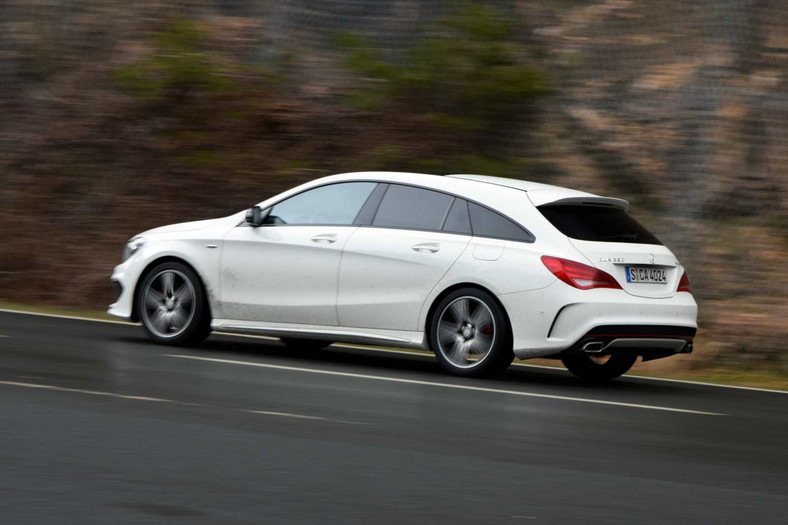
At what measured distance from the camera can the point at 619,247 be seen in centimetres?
1045

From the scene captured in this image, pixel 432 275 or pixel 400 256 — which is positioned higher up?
pixel 400 256

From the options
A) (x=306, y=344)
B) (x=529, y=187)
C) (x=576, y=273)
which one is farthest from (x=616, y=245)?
(x=306, y=344)

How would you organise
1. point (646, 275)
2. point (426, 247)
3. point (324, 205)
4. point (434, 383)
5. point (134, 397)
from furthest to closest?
1. point (324, 205)
2. point (426, 247)
3. point (646, 275)
4. point (434, 383)
5. point (134, 397)

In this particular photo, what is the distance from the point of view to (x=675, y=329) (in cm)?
1048

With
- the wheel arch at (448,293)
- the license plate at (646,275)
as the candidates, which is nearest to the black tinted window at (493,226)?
the wheel arch at (448,293)

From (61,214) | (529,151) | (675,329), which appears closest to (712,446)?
(675,329)

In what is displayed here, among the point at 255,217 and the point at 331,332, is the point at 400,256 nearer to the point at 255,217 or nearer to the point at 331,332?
the point at 331,332

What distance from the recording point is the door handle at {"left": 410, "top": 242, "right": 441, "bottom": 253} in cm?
1066

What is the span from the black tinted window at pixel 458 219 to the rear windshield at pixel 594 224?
0.61 metres

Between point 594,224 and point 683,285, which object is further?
point 683,285

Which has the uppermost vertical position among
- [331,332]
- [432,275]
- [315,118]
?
[315,118]

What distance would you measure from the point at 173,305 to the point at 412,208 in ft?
7.74

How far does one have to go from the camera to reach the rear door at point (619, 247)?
1030 cm

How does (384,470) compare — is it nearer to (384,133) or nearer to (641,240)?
(641,240)
